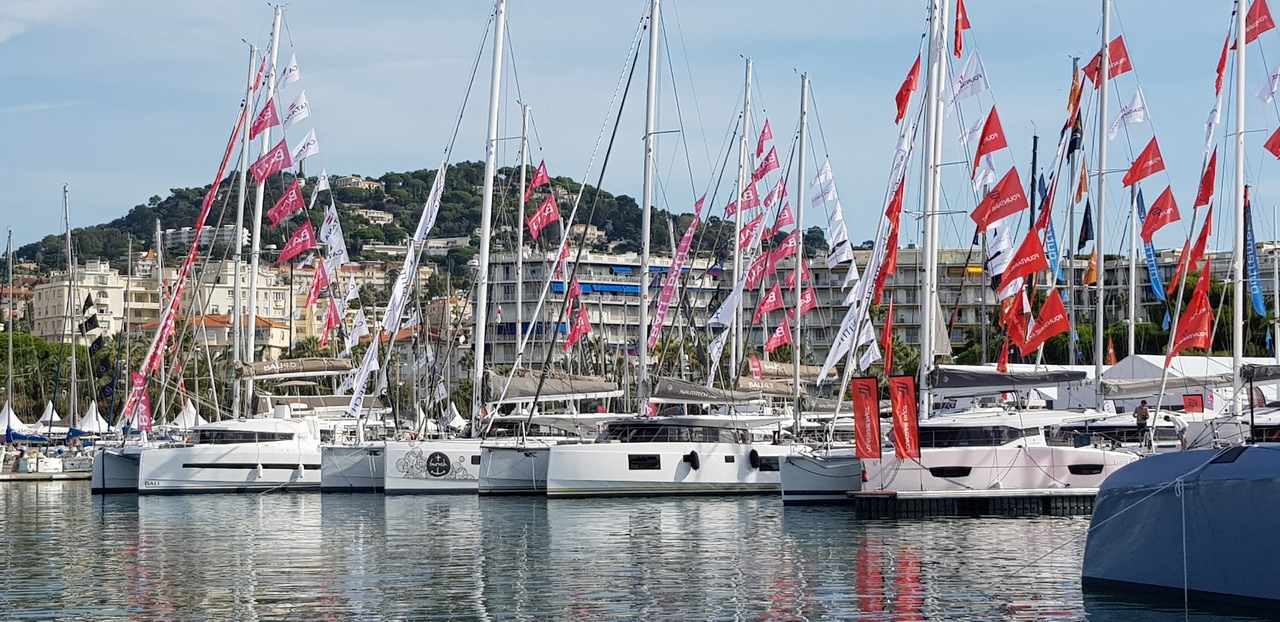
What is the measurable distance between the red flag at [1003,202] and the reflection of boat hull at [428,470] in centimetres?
1879

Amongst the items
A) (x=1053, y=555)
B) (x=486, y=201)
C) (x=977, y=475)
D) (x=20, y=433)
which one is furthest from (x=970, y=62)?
(x=20, y=433)

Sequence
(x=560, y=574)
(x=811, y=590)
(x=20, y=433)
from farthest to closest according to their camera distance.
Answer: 1. (x=20, y=433)
2. (x=560, y=574)
3. (x=811, y=590)

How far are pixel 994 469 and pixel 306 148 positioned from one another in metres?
26.0

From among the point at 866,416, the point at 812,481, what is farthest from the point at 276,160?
the point at 866,416

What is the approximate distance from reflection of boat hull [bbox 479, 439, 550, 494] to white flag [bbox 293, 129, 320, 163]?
11.9m

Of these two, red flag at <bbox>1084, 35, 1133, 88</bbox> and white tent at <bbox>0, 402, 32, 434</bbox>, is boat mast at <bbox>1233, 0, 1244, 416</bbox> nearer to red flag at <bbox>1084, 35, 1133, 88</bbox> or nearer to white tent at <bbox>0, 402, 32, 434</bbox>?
red flag at <bbox>1084, 35, 1133, 88</bbox>

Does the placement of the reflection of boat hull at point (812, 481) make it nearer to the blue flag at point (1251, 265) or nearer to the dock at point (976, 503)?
the dock at point (976, 503)

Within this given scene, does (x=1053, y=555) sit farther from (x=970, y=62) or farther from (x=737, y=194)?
(x=737, y=194)

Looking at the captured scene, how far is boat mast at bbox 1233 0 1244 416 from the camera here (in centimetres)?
3825

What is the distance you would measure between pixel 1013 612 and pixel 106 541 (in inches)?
850

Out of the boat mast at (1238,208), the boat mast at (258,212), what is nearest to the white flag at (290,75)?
the boat mast at (258,212)

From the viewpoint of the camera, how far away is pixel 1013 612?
22.6 m

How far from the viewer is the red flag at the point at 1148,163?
45.3 m

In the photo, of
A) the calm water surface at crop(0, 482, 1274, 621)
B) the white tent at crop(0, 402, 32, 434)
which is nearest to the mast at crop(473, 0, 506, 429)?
the calm water surface at crop(0, 482, 1274, 621)
